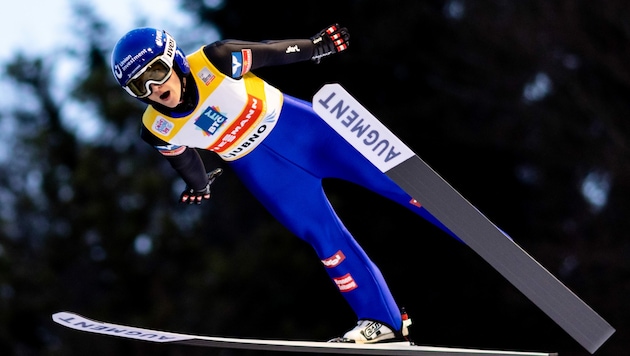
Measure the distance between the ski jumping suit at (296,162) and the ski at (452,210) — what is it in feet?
1.73

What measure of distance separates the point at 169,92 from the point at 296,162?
0.64m

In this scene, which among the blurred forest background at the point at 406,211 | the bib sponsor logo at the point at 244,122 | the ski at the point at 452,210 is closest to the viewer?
the ski at the point at 452,210

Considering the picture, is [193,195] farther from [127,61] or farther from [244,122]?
[127,61]

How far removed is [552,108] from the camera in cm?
1116

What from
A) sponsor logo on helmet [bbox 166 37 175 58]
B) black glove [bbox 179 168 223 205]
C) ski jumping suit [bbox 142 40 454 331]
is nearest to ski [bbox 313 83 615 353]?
ski jumping suit [bbox 142 40 454 331]

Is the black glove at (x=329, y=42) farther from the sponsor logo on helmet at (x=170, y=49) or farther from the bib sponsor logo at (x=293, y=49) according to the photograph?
the sponsor logo on helmet at (x=170, y=49)

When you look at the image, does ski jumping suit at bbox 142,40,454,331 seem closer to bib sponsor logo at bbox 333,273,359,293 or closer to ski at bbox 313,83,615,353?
bib sponsor logo at bbox 333,273,359,293

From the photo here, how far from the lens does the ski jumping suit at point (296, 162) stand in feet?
14.4

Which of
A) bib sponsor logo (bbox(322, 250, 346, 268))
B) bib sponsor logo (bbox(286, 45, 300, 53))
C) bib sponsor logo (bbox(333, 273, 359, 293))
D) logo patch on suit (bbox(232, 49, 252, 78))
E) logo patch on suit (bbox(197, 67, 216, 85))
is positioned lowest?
bib sponsor logo (bbox(333, 273, 359, 293))

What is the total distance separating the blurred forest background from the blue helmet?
582 centimetres

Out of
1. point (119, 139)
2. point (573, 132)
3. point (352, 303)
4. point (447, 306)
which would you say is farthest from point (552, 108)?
point (352, 303)

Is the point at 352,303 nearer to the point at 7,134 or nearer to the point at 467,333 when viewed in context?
the point at 467,333

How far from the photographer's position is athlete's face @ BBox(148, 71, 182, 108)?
411cm

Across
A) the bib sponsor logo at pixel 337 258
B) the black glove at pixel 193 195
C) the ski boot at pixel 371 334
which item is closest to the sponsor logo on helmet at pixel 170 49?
the black glove at pixel 193 195
